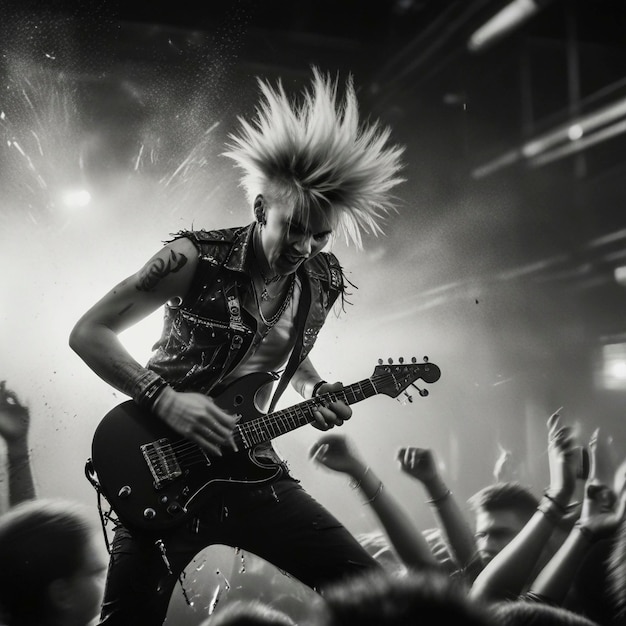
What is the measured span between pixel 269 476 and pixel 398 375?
1.98ft

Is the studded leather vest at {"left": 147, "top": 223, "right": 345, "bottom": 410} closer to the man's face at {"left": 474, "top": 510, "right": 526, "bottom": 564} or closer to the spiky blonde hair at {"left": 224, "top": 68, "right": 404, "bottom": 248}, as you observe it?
the spiky blonde hair at {"left": 224, "top": 68, "right": 404, "bottom": 248}

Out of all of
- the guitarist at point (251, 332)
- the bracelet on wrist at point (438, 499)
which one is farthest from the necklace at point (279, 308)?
the bracelet on wrist at point (438, 499)

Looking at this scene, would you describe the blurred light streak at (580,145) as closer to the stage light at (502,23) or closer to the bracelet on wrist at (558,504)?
the stage light at (502,23)

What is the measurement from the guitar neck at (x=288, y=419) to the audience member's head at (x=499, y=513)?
1.08 metres

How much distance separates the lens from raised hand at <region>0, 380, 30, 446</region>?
2.15 meters

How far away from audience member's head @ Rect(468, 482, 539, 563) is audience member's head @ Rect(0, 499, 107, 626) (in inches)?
63.5

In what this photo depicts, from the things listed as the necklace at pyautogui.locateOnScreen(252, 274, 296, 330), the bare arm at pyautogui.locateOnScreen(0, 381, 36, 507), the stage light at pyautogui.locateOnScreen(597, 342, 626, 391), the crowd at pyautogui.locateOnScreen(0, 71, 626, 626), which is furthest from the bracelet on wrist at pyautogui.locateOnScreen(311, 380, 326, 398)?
the stage light at pyautogui.locateOnScreen(597, 342, 626, 391)

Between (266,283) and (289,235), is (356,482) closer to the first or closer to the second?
(266,283)

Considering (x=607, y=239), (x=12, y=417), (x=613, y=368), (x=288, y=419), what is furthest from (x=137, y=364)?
(x=607, y=239)

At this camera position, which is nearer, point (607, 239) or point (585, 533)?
point (585, 533)

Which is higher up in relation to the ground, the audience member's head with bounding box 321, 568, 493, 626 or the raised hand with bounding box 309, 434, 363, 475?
the audience member's head with bounding box 321, 568, 493, 626

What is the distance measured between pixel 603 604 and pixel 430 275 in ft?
5.27

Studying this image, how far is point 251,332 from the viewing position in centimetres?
190

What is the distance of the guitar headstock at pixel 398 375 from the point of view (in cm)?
202
